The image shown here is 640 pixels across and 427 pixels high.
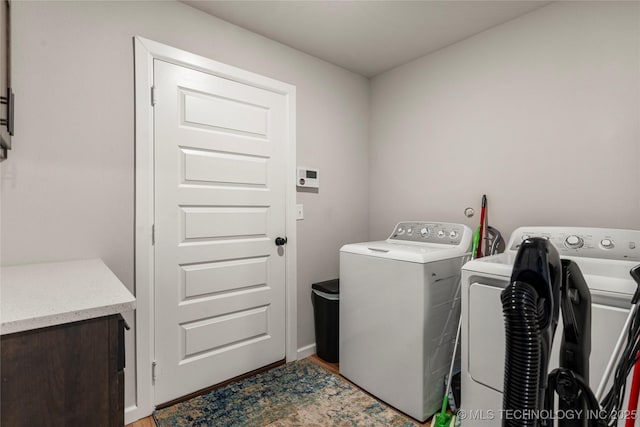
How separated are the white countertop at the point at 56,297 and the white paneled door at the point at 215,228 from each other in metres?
0.65

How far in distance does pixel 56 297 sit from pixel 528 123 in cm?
249

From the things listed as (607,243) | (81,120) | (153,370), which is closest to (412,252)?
(607,243)

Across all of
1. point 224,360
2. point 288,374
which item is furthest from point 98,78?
point 288,374

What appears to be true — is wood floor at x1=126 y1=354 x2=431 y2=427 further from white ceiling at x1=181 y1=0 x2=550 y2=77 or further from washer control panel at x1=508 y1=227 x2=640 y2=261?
white ceiling at x1=181 y1=0 x2=550 y2=77

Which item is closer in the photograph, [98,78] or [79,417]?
[79,417]

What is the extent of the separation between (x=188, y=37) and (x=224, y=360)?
2056 mm

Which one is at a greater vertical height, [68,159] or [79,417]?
[68,159]

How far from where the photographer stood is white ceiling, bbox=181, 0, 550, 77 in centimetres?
196

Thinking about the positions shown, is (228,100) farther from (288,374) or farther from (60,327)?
(288,374)

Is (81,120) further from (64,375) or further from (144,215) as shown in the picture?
(64,375)

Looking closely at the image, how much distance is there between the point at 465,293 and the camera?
1.63 meters

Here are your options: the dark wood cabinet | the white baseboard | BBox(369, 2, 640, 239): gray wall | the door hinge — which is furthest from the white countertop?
BBox(369, 2, 640, 239): gray wall

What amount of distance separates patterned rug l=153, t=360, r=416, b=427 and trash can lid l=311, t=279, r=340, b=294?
588mm

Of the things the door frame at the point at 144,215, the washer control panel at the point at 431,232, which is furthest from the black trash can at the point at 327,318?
the door frame at the point at 144,215
